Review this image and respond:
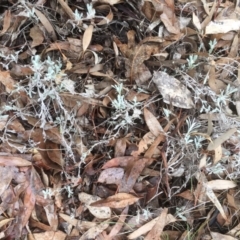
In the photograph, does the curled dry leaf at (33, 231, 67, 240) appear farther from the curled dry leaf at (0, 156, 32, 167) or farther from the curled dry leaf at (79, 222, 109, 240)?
the curled dry leaf at (0, 156, 32, 167)

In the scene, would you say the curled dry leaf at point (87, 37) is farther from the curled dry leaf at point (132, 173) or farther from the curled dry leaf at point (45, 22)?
the curled dry leaf at point (132, 173)

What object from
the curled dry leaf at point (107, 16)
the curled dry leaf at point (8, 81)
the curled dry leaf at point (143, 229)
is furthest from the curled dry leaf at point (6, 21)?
the curled dry leaf at point (143, 229)

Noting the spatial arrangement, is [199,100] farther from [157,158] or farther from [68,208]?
[68,208]

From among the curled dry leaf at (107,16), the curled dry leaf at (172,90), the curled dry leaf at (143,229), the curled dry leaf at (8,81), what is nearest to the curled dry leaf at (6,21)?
the curled dry leaf at (8,81)

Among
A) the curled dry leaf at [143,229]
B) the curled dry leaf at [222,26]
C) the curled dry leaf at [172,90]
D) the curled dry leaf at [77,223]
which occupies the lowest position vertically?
the curled dry leaf at [143,229]

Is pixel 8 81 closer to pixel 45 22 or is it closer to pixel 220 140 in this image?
pixel 45 22

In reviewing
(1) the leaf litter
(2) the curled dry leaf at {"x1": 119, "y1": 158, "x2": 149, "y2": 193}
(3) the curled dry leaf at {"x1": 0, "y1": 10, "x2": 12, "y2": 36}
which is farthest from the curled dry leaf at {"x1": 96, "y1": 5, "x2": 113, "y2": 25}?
(2) the curled dry leaf at {"x1": 119, "y1": 158, "x2": 149, "y2": 193}

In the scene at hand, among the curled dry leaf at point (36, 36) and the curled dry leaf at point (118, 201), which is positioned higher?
the curled dry leaf at point (36, 36)

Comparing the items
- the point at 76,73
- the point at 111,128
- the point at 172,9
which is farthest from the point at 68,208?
the point at 172,9
